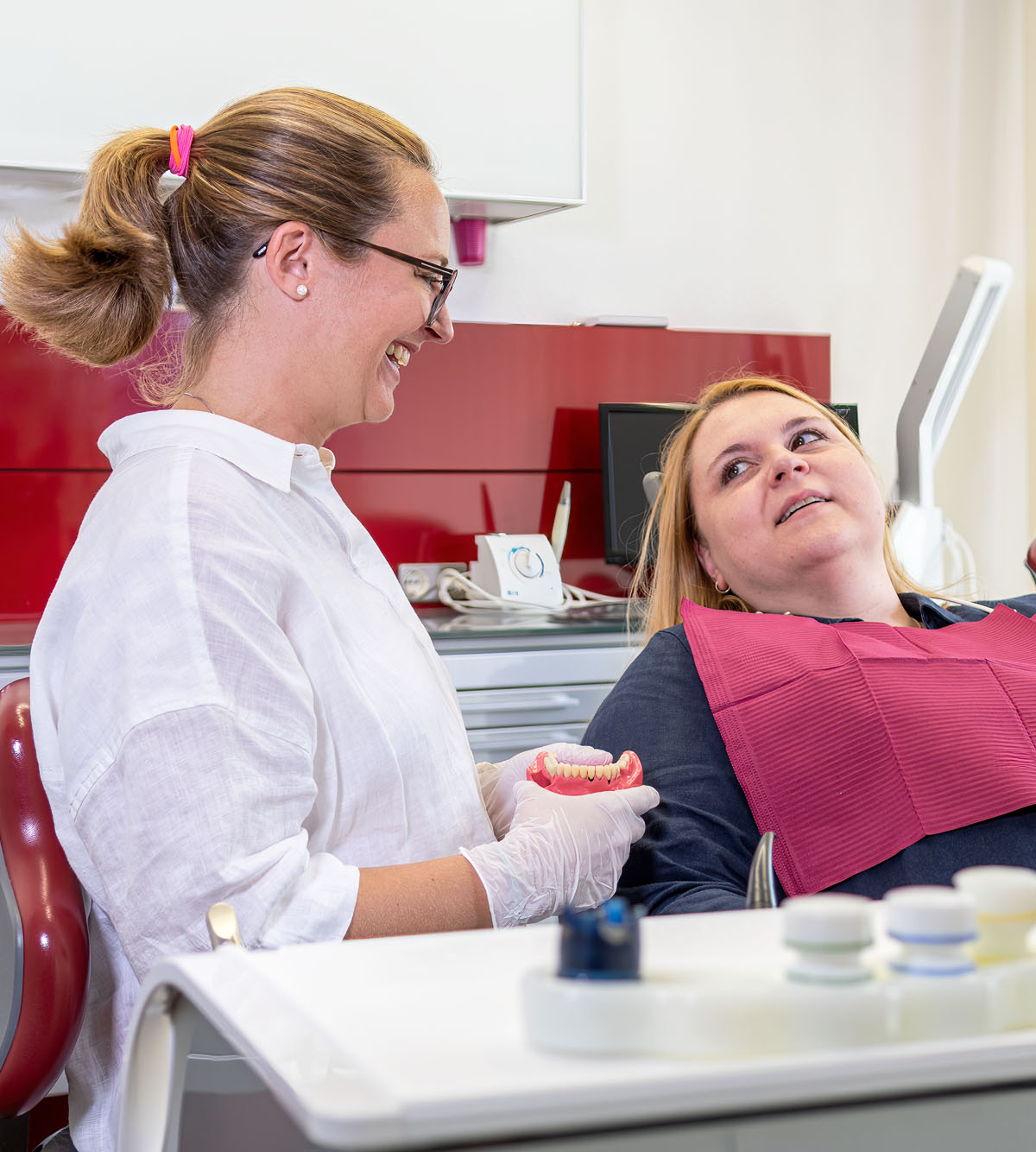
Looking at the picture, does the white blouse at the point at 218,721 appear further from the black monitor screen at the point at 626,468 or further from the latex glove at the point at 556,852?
the black monitor screen at the point at 626,468

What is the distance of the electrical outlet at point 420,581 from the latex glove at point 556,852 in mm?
1806

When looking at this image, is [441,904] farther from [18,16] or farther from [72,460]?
[18,16]

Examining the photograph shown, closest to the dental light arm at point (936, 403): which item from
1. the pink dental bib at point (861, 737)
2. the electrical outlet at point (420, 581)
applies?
the electrical outlet at point (420, 581)

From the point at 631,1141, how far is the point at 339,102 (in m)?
1.13

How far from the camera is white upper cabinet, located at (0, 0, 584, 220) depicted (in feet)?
8.82

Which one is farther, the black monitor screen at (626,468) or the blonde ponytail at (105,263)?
the black monitor screen at (626,468)

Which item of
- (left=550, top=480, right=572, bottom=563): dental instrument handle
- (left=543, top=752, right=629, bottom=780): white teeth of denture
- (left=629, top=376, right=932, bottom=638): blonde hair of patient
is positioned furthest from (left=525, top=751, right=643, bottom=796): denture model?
(left=550, top=480, right=572, bottom=563): dental instrument handle

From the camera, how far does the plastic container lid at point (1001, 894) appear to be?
48 centimetres

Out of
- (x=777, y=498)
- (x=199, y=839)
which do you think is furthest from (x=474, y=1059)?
(x=777, y=498)

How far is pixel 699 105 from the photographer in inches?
143

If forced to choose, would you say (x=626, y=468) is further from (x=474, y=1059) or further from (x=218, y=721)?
(x=474, y=1059)

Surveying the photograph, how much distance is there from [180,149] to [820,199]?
9.14 feet

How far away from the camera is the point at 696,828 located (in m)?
1.41

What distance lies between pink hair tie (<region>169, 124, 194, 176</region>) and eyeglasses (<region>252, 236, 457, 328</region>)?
0.13 metres
